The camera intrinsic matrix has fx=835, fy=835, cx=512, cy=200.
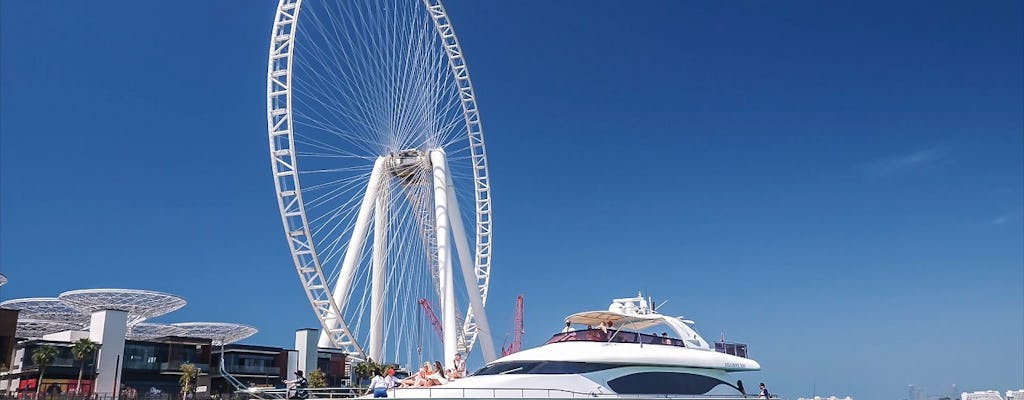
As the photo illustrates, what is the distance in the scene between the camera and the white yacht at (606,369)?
20.2m

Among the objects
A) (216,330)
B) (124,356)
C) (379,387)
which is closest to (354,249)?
(379,387)

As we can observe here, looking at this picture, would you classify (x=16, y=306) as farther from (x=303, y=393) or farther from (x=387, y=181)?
(x=303, y=393)

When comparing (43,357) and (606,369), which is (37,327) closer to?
(43,357)

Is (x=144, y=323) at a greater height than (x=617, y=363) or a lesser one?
greater

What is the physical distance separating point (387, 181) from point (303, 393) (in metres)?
21.9

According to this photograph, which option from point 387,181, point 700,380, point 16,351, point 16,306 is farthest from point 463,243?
point 16,306

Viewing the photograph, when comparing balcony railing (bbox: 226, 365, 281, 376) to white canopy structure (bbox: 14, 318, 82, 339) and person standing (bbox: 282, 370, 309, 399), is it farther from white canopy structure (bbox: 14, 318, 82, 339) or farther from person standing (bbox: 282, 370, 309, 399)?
person standing (bbox: 282, 370, 309, 399)

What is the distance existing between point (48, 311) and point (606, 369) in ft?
251

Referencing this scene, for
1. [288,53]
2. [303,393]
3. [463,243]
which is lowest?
[303,393]

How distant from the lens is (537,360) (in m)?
21.5

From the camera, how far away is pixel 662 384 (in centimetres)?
2258

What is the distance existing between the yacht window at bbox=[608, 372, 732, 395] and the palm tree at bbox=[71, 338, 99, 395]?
46.9 metres

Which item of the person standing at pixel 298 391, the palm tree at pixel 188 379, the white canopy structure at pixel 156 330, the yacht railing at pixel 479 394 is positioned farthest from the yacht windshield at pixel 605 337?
the white canopy structure at pixel 156 330

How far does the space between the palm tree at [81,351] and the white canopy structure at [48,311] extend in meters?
24.9
